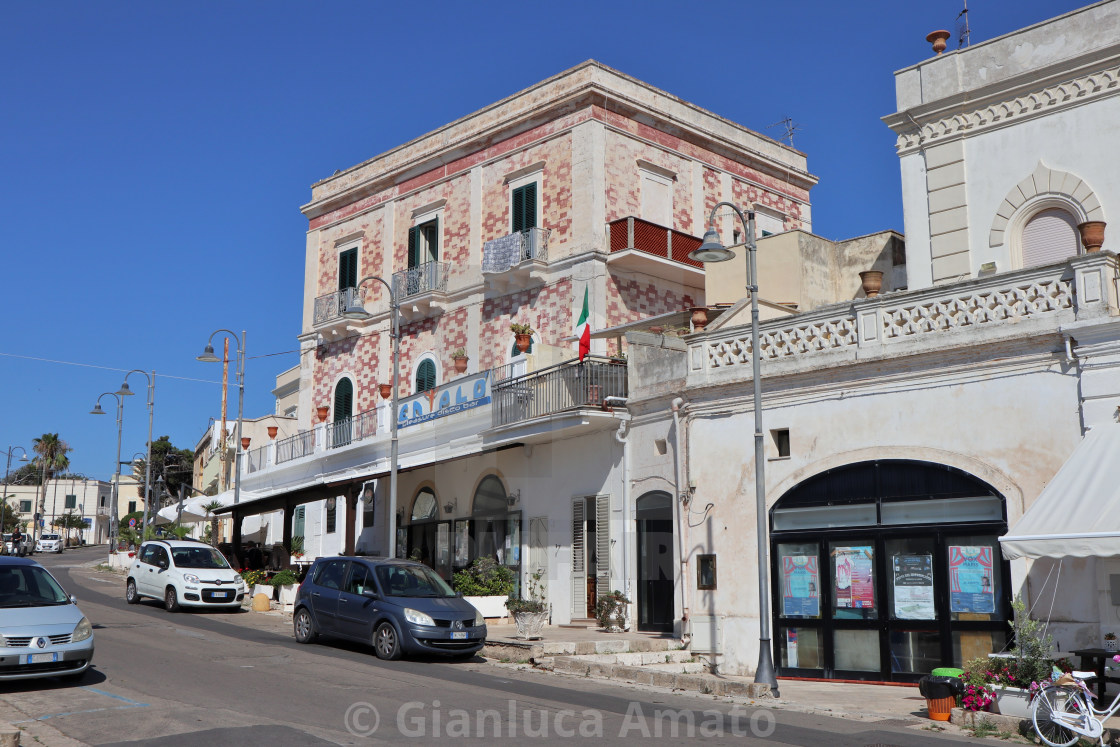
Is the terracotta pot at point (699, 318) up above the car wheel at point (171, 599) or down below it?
above

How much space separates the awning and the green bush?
1239 centimetres

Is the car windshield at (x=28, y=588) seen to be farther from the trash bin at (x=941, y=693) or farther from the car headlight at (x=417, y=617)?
the trash bin at (x=941, y=693)

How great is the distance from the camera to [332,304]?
1313 inches

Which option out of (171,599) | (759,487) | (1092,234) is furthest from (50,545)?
(1092,234)

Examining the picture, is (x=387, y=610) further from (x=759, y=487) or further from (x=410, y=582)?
(x=759, y=487)

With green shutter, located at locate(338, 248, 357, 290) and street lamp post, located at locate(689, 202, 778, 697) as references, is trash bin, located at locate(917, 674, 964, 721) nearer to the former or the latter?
street lamp post, located at locate(689, 202, 778, 697)

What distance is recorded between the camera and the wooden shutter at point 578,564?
70.0ft

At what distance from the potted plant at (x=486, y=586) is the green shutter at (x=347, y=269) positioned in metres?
14.0

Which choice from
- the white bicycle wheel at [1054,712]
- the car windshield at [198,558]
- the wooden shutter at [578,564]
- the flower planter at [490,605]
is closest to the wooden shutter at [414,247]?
the car windshield at [198,558]

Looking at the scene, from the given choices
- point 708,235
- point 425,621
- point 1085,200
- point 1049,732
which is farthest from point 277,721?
point 1085,200

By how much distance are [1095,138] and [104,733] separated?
16.9m

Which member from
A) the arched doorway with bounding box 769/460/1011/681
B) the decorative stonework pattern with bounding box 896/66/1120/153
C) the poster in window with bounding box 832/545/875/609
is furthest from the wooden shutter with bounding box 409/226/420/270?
the poster in window with bounding box 832/545/875/609

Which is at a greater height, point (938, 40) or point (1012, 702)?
point (938, 40)

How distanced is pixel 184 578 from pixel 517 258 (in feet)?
38.5
